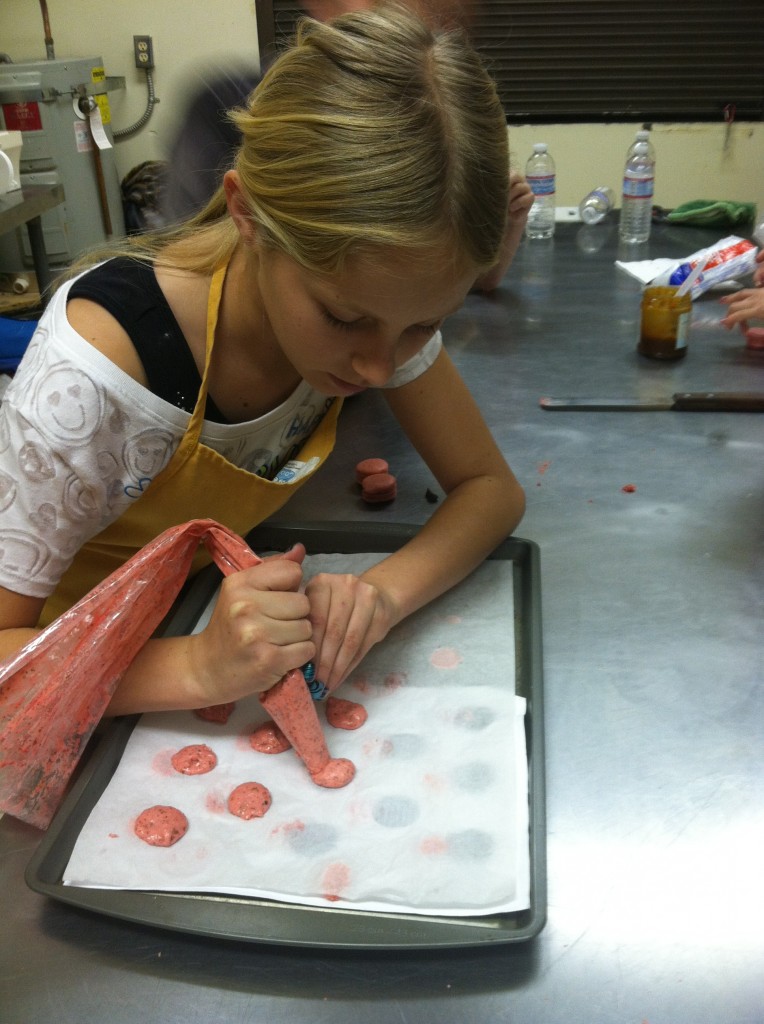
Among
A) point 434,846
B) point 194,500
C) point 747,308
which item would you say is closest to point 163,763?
point 434,846

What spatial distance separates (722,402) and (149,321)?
2.85 feet

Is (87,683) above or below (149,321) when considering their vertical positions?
below

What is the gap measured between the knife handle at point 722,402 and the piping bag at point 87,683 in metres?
0.81

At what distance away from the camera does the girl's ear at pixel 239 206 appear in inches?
34.9

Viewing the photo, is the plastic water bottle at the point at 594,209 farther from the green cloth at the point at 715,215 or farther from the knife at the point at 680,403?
the knife at the point at 680,403

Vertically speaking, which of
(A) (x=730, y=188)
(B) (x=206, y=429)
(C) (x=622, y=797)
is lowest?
(A) (x=730, y=188)

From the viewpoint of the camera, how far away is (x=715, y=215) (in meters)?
2.24

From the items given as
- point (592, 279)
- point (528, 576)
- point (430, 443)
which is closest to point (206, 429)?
point (430, 443)

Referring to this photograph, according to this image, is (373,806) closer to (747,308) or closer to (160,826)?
(160,826)

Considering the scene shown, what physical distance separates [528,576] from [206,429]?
1.30 ft

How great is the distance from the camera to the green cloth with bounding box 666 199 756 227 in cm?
224

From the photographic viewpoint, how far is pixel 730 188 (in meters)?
3.39

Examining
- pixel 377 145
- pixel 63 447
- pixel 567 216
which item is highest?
pixel 377 145

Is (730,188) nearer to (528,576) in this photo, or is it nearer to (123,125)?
(123,125)
